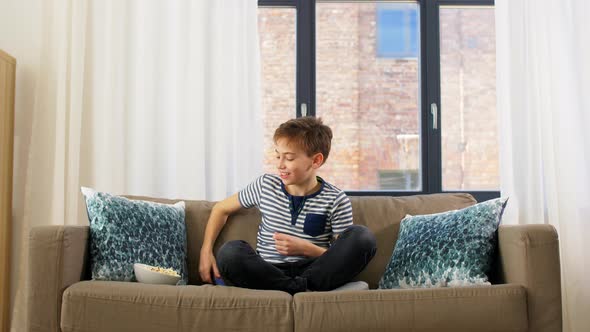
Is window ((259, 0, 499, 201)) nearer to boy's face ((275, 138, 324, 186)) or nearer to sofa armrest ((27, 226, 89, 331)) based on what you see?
boy's face ((275, 138, 324, 186))

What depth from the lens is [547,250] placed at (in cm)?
192

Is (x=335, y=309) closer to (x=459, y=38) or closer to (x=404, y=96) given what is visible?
(x=404, y=96)

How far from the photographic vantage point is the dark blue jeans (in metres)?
2.05

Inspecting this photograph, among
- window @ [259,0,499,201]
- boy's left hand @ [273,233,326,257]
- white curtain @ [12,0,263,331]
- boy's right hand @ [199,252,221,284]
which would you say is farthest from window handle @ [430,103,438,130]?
boy's right hand @ [199,252,221,284]

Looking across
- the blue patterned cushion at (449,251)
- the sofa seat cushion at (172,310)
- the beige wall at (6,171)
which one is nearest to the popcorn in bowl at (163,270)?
the sofa seat cushion at (172,310)

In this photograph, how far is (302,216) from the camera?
7.62 feet

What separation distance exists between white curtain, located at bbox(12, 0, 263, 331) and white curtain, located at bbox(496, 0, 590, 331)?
1243 millimetres

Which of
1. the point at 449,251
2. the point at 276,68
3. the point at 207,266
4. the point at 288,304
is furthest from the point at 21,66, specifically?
the point at 449,251

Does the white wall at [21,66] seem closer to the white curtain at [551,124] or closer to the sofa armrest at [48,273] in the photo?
the sofa armrest at [48,273]

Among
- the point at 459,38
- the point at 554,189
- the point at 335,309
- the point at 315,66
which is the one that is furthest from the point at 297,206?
the point at 459,38

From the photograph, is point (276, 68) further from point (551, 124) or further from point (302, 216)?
point (551, 124)

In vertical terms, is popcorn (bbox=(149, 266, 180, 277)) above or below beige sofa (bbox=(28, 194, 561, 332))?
above

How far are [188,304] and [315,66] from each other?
1773 mm

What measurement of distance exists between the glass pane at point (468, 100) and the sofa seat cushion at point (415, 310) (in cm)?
153
